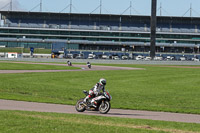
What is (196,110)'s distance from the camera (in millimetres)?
18750

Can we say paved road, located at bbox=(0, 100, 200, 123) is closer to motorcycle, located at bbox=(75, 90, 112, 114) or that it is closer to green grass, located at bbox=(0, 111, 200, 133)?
motorcycle, located at bbox=(75, 90, 112, 114)

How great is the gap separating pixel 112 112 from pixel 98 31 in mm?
141740

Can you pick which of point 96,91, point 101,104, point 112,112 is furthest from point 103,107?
point 112,112

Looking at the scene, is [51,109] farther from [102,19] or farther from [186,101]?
[102,19]

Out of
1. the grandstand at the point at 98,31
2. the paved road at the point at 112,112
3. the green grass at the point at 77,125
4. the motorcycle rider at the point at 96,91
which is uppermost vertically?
the grandstand at the point at 98,31

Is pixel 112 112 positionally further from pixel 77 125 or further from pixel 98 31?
pixel 98 31

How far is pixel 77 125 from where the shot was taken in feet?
40.8

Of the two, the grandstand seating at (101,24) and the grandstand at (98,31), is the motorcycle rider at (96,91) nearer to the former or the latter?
the grandstand at (98,31)

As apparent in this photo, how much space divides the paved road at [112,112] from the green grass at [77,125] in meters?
1.88

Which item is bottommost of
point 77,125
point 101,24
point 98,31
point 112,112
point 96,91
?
point 112,112

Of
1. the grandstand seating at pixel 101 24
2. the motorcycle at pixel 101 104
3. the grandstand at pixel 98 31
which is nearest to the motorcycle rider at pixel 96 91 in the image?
the motorcycle at pixel 101 104

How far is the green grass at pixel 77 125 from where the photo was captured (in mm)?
11594

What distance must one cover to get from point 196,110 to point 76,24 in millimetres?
146884

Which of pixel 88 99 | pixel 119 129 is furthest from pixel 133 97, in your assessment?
pixel 119 129
